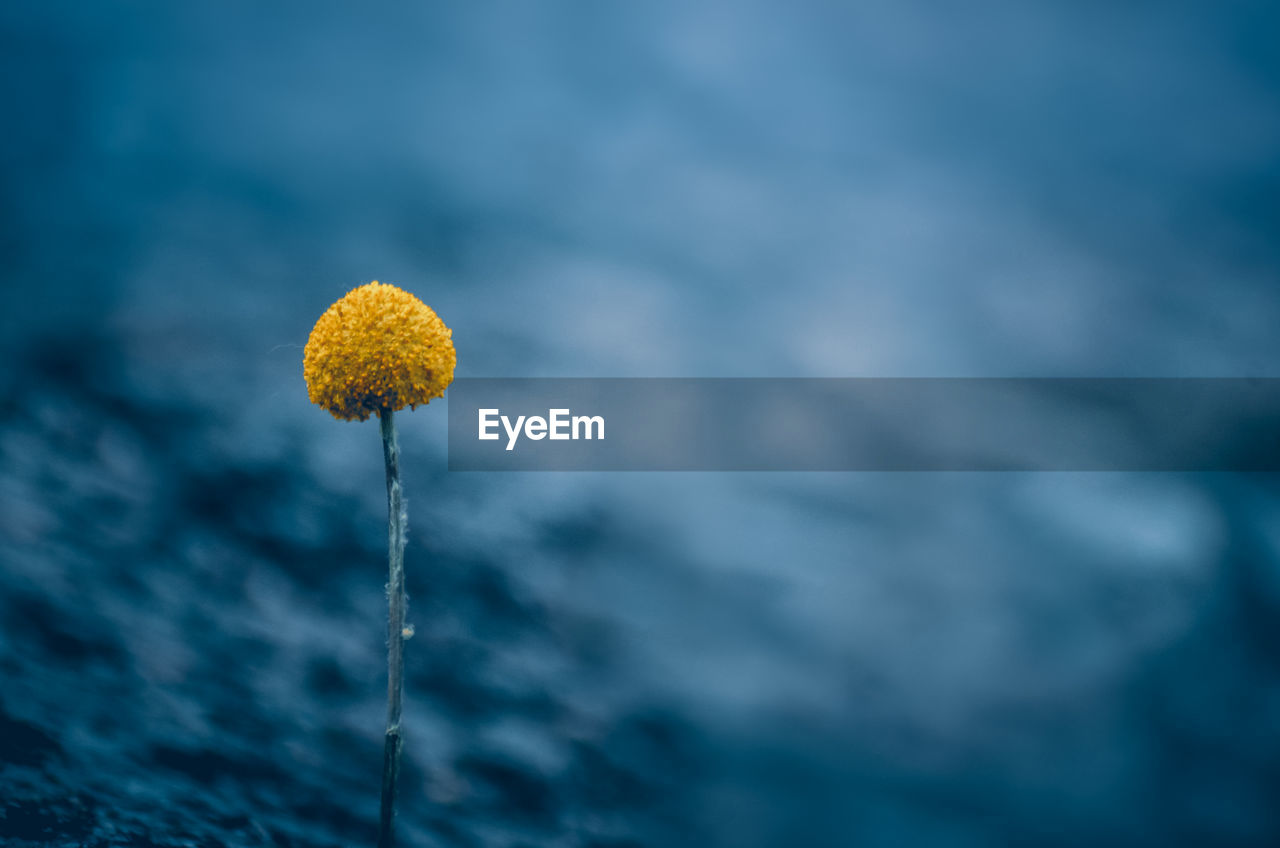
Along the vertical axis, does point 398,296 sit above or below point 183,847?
above

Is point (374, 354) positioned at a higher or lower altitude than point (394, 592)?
higher

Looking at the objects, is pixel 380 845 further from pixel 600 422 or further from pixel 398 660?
pixel 600 422

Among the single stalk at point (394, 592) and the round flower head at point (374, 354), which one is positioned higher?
the round flower head at point (374, 354)

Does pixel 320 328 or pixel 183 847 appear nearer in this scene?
pixel 320 328

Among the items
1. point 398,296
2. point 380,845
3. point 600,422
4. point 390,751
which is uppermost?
point 600,422

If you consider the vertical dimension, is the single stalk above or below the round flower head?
below

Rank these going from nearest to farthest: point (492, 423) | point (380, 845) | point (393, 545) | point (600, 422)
Result: point (393, 545), point (380, 845), point (492, 423), point (600, 422)

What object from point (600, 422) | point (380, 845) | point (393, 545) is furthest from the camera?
point (600, 422)

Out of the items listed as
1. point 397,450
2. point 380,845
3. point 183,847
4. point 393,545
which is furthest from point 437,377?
point 183,847
